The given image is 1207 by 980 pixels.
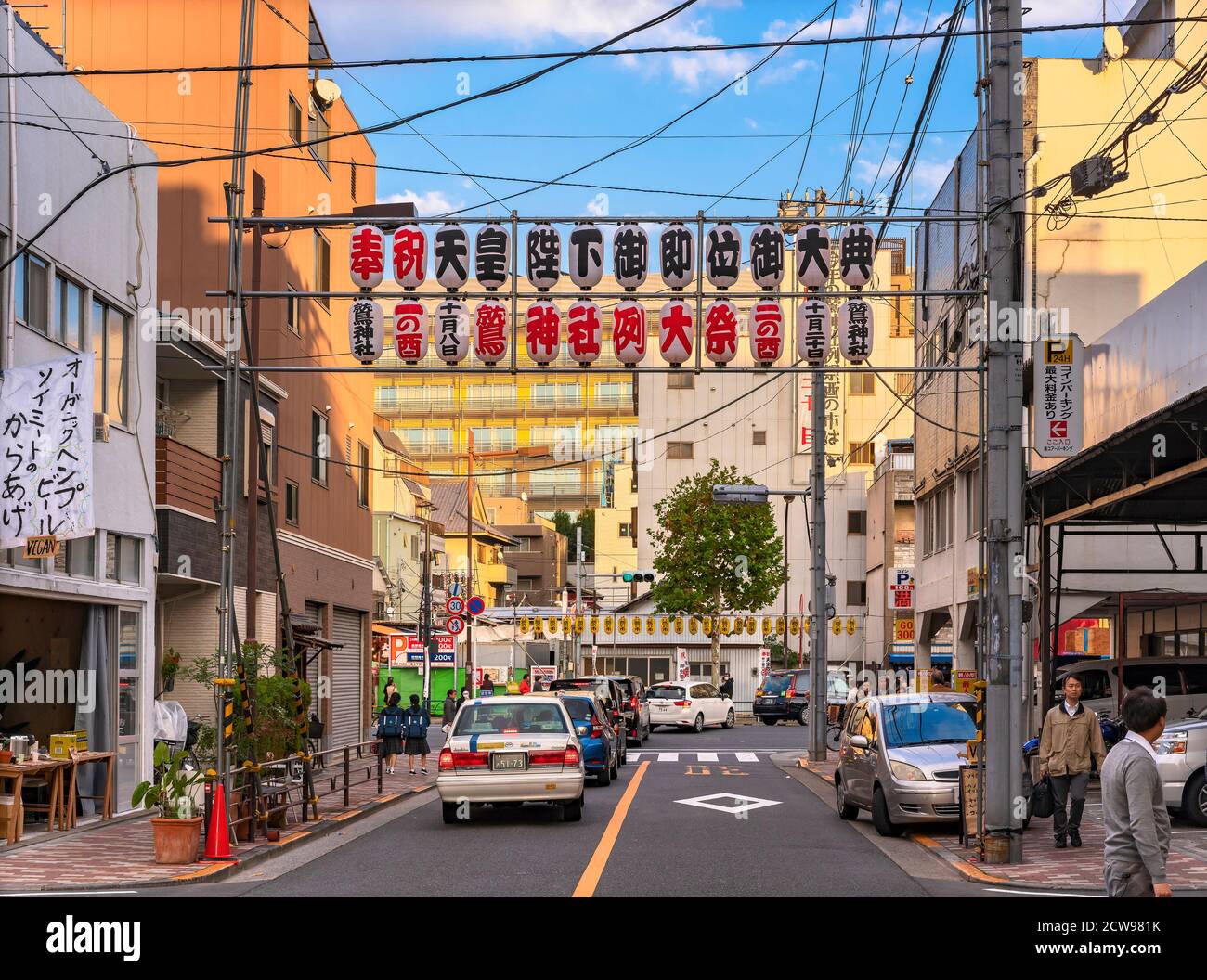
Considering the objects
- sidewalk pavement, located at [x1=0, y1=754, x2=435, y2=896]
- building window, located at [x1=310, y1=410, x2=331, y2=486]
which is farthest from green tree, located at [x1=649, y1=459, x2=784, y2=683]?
sidewalk pavement, located at [x1=0, y1=754, x2=435, y2=896]

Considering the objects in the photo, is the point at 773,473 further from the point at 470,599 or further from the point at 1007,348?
the point at 1007,348

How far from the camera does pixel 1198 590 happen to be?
1172 inches

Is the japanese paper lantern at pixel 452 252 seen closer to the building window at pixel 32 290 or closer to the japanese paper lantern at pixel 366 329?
the japanese paper lantern at pixel 366 329

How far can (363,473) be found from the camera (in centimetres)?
3853

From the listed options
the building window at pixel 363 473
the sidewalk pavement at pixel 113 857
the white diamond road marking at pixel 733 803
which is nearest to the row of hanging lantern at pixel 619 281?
the sidewalk pavement at pixel 113 857

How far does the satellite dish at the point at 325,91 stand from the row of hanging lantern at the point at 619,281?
17176mm

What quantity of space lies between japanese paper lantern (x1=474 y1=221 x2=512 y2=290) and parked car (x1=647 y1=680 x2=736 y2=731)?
30771 mm

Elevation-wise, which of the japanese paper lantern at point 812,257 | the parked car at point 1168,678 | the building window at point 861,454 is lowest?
the parked car at point 1168,678

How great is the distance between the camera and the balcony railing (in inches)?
903

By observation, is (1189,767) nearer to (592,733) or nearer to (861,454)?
(592,733)

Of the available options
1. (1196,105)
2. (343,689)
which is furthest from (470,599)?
(1196,105)

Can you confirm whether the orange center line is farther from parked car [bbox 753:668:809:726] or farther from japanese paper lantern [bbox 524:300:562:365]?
parked car [bbox 753:668:809:726]

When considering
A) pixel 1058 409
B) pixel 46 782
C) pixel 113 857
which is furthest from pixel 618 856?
pixel 1058 409

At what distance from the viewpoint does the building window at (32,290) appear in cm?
1742
